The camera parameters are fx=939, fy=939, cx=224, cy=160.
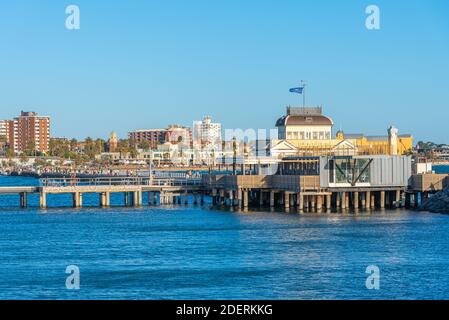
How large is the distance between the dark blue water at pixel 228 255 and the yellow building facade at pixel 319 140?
13126 mm

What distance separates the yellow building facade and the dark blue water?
13.1 meters

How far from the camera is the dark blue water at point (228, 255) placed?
41000mm

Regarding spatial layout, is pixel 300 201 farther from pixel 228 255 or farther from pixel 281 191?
pixel 228 255

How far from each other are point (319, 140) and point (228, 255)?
47800 millimetres

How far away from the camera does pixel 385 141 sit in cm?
9338

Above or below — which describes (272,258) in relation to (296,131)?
below

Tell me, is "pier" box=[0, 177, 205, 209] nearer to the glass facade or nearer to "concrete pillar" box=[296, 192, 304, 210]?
"concrete pillar" box=[296, 192, 304, 210]

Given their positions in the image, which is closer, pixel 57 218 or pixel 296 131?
pixel 57 218

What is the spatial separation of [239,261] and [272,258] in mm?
1911
